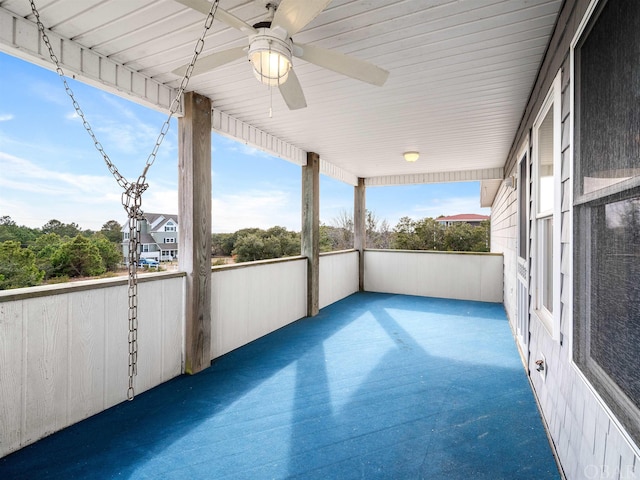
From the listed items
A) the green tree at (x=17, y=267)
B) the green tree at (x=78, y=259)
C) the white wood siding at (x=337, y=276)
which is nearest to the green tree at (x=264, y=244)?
the white wood siding at (x=337, y=276)

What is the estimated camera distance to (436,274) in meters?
6.74

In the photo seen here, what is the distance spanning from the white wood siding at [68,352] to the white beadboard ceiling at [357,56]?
1.57 meters

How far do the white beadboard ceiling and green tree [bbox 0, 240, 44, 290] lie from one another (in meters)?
1.22

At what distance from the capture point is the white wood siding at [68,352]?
1.95 metres

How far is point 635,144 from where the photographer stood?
0.89 m

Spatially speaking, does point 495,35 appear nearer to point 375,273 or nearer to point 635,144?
point 635,144

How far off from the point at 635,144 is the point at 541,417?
7.28 feet

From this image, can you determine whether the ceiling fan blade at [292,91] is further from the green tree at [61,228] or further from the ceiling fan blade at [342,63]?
the green tree at [61,228]

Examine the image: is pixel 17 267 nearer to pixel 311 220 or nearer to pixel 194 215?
pixel 194 215

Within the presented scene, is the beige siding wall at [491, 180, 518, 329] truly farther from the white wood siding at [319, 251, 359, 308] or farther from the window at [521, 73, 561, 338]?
the white wood siding at [319, 251, 359, 308]

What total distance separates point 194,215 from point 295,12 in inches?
80.7

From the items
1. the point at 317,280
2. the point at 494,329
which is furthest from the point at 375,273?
the point at 494,329

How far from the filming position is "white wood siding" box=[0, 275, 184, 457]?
195 centimetres

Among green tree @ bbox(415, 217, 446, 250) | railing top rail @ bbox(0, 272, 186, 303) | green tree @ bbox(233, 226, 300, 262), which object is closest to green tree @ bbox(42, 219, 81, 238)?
railing top rail @ bbox(0, 272, 186, 303)
